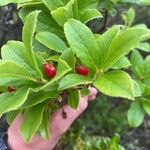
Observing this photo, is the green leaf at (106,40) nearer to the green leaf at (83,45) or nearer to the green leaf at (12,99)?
the green leaf at (83,45)

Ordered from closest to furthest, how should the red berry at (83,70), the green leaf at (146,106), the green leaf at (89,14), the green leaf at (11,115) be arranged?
the red berry at (83,70) < the green leaf at (89,14) < the green leaf at (11,115) < the green leaf at (146,106)

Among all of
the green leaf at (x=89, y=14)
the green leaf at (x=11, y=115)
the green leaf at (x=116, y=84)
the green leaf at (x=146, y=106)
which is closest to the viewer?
the green leaf at (x=116, y=84)

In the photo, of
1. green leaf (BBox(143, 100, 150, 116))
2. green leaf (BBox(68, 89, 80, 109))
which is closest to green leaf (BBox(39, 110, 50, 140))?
green leaf (BBox(68, 89, 80, 109))

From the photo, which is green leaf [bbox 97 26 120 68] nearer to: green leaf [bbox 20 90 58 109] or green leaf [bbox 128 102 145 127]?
green leaf [bbox 20 90 58 109]

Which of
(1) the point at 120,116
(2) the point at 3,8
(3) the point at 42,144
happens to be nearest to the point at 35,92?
(3) the point at 42,144

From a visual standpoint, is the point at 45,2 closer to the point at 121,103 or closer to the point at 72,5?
the point at 72,5

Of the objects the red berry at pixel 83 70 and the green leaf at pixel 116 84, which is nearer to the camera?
the green leaf at pixel 116 84

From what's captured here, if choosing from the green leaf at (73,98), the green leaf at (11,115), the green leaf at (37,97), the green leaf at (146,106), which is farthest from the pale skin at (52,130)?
the green leaf at (146,106)
